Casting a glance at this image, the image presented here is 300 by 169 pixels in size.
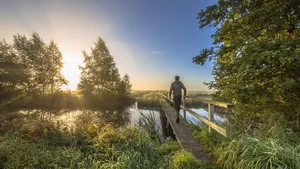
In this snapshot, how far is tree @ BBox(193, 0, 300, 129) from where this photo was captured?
2961mm

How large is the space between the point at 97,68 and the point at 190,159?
21.3 meters

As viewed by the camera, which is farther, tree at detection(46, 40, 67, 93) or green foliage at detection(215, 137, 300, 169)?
tree at detection(46, 40, 67, 93)

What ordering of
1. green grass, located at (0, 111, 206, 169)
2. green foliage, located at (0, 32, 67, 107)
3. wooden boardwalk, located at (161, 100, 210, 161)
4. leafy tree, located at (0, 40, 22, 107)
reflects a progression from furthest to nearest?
green foliage, located at (0, 32, 67, 107), leafy tree, located at (0, 40, 22, 107), wooden boardwalk, located at (161, 100, 210, 161), green grass, located at (0, 111, 206, 169)

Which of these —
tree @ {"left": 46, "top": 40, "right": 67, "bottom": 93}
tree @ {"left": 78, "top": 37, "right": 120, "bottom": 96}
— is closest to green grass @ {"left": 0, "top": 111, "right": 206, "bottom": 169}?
tree @ {"left": 78, "top": 37, "right": 120, "bottom": 96}

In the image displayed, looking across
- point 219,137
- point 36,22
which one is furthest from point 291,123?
point 36,22

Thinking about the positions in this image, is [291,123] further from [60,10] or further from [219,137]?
[60,10]

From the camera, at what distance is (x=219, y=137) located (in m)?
3.95

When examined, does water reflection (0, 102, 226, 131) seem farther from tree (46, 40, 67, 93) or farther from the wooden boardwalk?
tree (46, 40, 67, 93)

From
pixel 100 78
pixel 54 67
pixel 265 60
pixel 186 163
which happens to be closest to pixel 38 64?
pixel 54 67

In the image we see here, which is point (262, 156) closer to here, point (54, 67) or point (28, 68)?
point (28, 68)

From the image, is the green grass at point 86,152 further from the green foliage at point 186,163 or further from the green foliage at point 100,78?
the green foliage at point 100,78

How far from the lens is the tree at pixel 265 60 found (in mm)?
2961

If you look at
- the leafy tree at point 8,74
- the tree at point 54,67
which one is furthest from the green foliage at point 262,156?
the tree at point 54,67

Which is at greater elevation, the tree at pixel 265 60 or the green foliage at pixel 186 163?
the tree at pixel 265 60
